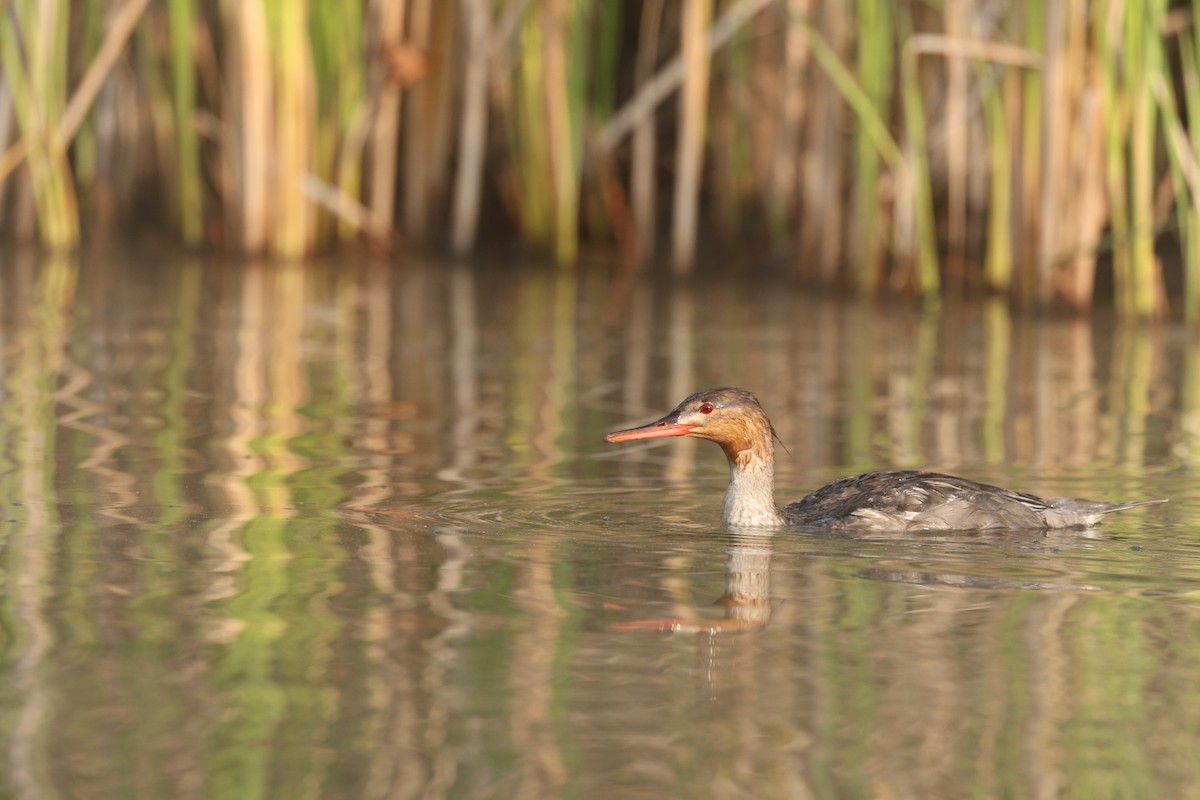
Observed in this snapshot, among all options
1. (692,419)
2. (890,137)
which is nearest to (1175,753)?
(692,419)

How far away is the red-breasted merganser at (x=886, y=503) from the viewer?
5.85 m

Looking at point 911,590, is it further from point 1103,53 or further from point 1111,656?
point 1103,53

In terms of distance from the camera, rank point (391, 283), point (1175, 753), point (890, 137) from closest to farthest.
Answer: point (1175, 753), point (890, 137), point (391, 283)

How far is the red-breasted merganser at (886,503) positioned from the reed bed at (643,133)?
4552 millimetres

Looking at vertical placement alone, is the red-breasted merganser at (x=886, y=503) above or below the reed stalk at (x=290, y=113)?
below

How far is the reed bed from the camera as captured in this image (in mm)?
10836

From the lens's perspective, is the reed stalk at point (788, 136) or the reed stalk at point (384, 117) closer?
the reed stalk at point (788, 136)

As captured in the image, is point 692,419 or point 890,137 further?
point 890,137

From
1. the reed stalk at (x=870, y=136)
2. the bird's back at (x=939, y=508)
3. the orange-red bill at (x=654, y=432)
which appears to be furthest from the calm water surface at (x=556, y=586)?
the reed stalk at (x=870, y=136)

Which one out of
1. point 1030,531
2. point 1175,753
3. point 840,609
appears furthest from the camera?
point 1030,531

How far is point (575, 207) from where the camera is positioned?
13023 millimetres

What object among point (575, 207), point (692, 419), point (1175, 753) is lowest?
point (1175, 753)

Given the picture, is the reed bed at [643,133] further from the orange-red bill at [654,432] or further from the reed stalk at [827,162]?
the orange-red bill at [654,432]

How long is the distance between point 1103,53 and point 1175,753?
7006 mm
